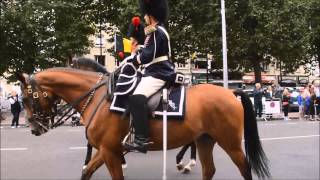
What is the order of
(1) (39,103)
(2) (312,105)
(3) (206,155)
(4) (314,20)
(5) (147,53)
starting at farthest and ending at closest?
(4) (314,20), (2) (312,105), (3) (206,155), (1) (39,103), (5) (147,53)

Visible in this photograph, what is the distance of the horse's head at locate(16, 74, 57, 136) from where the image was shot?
644 cm

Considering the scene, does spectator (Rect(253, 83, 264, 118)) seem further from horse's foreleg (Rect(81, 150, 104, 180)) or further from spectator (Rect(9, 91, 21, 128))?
horse's foreleg (Rect(81, 150, 104, 180))

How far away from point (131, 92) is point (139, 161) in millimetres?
4548

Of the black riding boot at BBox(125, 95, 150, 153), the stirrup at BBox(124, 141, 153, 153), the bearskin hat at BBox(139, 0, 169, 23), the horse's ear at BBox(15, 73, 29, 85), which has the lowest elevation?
the stirrup at BBox(124, 141, 153, 153)

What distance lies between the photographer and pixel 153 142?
630cm

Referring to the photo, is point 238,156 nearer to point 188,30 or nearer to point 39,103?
point 39,103

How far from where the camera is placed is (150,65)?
6250 millimetres

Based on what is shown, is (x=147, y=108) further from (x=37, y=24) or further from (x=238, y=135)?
(x=37, y=24)

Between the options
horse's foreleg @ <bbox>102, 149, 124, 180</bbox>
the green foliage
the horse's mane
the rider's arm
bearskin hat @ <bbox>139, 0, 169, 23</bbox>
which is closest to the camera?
horse's foreleg @ <bbox>102, 149, 124, 180</bbox>

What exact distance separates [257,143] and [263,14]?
28130 mm

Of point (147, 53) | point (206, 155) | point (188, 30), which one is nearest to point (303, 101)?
point (188, 30)

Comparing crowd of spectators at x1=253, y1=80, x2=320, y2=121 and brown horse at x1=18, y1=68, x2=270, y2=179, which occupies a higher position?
brown horse at x1=18, y1=68, x2=270, y2=179

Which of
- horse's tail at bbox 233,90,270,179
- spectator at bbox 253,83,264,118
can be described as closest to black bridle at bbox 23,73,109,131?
horse's tail at bbox 233,90,270,179

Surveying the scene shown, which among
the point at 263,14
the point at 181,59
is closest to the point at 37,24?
the point at 181,59
